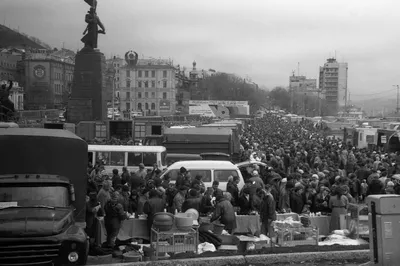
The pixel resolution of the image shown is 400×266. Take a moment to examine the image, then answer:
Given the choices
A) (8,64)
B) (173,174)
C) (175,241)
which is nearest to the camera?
(175,241)

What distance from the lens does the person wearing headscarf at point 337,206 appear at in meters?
12.1

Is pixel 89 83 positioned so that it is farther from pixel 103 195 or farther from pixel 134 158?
pixel 103 195

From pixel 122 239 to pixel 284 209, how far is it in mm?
4114

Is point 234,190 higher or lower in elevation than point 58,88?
lower

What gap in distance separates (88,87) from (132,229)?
2594 cm

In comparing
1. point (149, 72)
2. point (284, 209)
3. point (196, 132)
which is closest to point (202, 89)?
point (149, 72)

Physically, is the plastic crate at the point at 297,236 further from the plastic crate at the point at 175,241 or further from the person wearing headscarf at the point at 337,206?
the plastic crate at the point at 175,241

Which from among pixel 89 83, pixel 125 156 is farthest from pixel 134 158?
pixel 89 83

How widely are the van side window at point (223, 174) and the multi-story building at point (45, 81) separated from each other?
9321 centimetres

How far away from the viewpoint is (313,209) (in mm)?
13289

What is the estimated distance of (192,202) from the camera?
39.2ft

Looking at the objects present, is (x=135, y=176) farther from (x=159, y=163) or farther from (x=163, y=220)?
(x=163, y=220)

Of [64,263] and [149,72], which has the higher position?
[149,72]

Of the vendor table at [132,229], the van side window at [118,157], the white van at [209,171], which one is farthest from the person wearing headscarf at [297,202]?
the van side window at [118,157]
